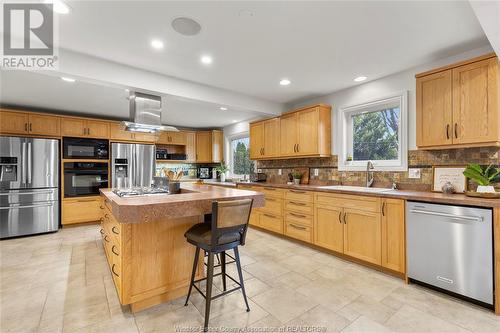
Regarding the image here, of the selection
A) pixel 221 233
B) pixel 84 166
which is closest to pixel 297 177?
pixel 221 233

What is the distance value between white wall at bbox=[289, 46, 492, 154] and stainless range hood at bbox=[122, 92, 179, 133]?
2.69 metres

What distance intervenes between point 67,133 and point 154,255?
164 inches

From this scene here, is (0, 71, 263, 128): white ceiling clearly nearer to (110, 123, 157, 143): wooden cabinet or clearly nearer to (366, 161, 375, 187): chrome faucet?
(110, 123, 157, 143): wooden cabinet

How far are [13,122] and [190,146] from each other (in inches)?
139

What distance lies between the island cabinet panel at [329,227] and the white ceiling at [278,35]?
72.8 inches

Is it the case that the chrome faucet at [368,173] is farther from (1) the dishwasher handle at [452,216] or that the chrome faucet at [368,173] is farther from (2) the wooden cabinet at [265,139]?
(2) the wooden cabinet at [265,139]

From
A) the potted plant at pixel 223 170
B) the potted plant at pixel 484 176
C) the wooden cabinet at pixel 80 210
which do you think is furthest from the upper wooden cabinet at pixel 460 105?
the wooden cabinet at pixel 80 210

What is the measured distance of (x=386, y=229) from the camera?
2635 mm

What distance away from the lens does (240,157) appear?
6273mm

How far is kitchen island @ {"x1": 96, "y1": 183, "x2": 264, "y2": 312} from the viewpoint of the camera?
1777mm

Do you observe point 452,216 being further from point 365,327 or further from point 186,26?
point 186,26

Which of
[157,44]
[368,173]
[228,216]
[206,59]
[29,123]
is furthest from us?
[29,123]

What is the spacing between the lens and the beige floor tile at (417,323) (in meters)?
1.76

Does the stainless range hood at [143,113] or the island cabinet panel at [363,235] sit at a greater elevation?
the stainless range hood at [143,113]
